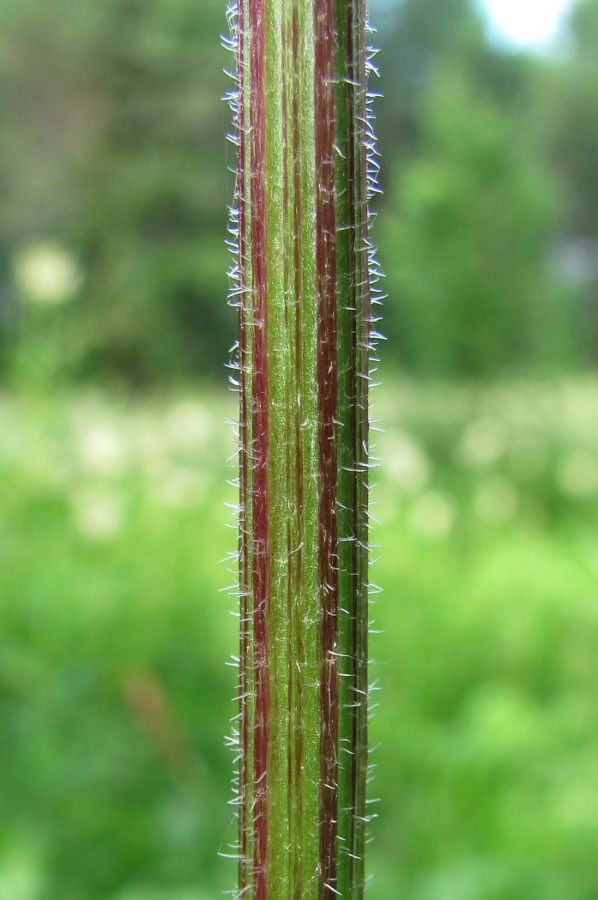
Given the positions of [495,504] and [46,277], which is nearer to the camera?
[46,277]

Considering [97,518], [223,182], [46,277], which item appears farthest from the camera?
[223,182]

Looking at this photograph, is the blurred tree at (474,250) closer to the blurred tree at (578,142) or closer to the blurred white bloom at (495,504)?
the blurred tree at (578,142)

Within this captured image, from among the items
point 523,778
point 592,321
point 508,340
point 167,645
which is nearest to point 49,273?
A: point 167,645

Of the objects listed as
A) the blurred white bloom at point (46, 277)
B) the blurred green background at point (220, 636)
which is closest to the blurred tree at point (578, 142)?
the blurred green background at point (220, 636)

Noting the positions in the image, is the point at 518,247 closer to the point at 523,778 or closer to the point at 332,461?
the point at 523,778

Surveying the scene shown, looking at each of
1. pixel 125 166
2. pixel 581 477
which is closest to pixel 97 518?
pixel 581 477

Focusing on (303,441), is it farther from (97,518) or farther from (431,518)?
(431,518)

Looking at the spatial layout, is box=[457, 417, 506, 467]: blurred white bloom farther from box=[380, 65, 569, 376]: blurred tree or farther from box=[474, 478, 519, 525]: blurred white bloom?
box=[380, 65, 569, 376]: blurred tree
